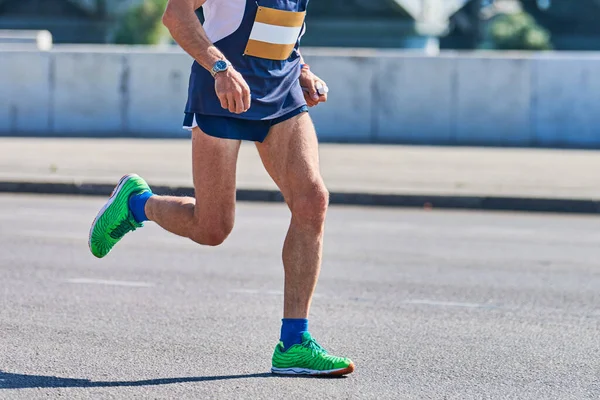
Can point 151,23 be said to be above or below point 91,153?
above

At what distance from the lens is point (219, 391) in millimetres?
4766

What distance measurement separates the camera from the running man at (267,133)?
504cm

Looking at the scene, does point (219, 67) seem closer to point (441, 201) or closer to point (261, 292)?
point (261, 292)

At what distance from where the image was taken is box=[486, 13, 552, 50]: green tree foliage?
3928 cm

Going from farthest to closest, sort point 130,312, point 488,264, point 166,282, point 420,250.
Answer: point 420,250 → point 488,264 → point 166,282 → point 130,312

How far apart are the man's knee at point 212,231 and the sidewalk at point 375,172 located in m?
8.07

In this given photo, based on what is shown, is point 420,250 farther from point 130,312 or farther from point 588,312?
point 130,312

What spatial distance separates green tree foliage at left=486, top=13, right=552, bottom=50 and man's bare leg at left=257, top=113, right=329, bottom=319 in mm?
34995

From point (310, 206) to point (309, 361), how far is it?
62 centimetres

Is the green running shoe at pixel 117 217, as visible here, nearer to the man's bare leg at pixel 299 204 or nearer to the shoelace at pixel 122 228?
the shoelace at pixel 122 228

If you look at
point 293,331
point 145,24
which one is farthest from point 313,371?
point 145,24

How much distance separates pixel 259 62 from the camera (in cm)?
514

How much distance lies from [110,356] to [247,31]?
1.49 m

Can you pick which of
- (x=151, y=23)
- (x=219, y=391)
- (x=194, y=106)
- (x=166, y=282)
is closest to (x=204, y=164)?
(x=194, y=106)
